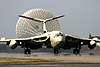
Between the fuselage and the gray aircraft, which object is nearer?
the fuselage

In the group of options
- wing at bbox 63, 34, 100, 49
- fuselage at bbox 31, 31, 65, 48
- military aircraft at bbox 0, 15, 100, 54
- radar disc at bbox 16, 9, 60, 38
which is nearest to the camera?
fuselage at bbox 31, 31, 65, 48

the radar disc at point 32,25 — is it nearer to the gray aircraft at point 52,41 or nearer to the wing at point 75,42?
the gray aircraft at point 52,41

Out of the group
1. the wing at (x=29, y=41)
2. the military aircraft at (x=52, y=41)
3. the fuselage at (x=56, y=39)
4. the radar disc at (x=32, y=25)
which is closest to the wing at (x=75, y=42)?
the military aircraft at (x=52, y=41)

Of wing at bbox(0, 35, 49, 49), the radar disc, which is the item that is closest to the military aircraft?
wing at bbox(0, 35, 49, 49)

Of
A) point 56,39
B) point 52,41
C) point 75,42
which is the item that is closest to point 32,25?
point 75,42

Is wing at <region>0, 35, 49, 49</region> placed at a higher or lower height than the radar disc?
lower

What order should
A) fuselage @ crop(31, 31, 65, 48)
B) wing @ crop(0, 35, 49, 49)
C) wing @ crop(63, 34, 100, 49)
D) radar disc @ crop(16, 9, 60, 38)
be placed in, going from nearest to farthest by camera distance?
fuselage @ crop(31, 31, 65, 48)
wing @ crop(0, 35, 49, 49)
wing @ crop(63, 34, 100, 49)
radar disc @ crop(16, 9, 60, 38)

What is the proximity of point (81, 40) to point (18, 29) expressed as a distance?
25994 mm

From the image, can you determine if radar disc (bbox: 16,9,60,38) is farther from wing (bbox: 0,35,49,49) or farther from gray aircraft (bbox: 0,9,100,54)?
wing (bbox: 0,35,49,49)

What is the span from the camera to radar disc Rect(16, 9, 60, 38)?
260 feet

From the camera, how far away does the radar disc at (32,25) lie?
260 feet

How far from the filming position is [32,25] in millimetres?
79938

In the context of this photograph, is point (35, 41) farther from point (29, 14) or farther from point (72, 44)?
point (29, 14)

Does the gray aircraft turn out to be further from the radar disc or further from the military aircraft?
the radar disc
